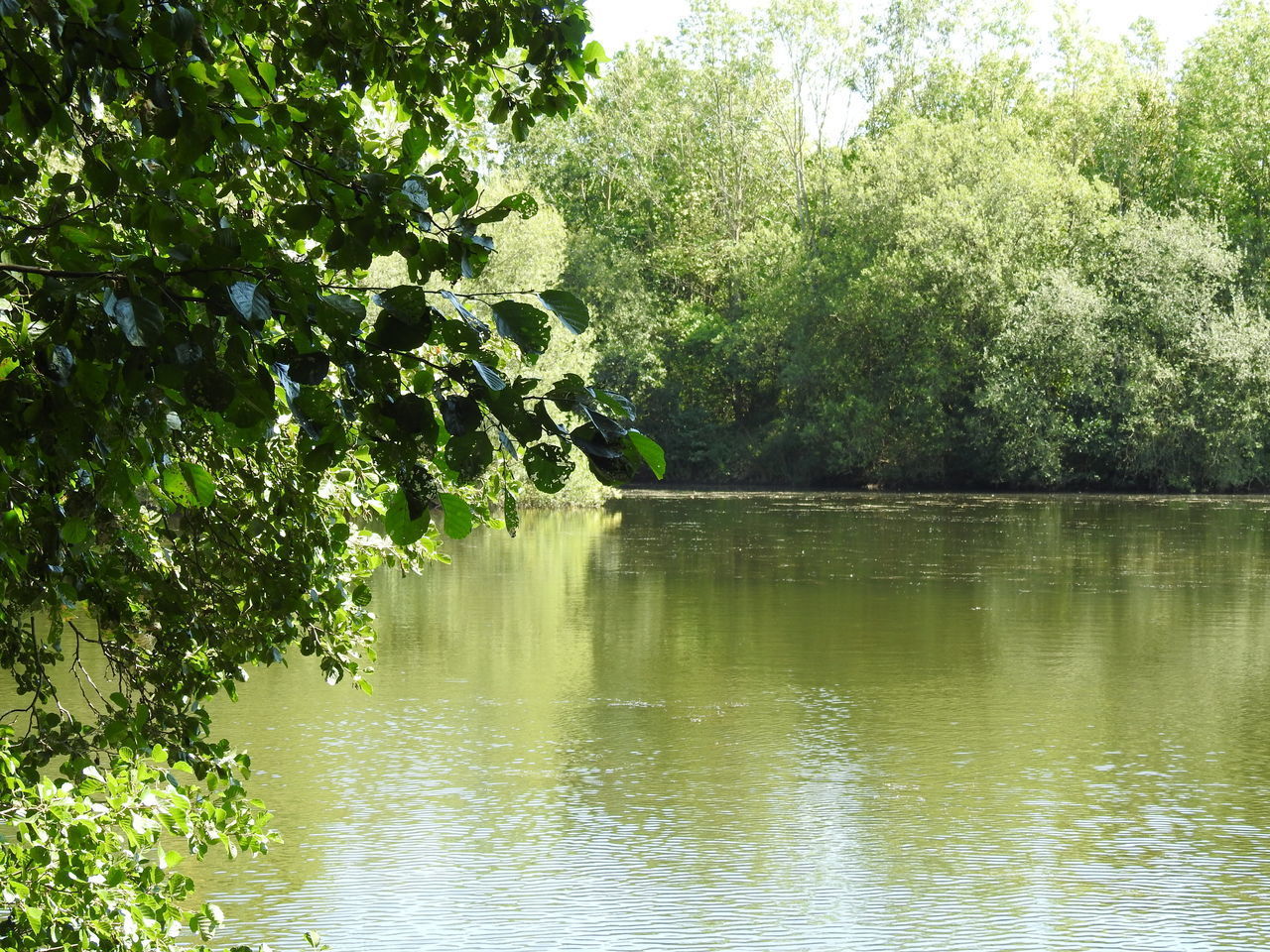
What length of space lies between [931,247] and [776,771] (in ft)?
109

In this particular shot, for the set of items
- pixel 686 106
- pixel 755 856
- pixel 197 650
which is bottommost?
pixel 755 856

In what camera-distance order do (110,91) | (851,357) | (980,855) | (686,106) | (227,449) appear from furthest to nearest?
(686,106), (851,357), (980,855), (227,449), (110,91)

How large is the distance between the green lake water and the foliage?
404cm

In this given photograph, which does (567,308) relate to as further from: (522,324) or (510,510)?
Answer: (510,510)

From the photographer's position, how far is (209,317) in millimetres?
2092

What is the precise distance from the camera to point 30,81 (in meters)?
2.22

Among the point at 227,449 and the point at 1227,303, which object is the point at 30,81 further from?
the point at 1227,303

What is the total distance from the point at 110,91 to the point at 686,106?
51.2 m

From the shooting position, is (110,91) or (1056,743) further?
(1056,743)

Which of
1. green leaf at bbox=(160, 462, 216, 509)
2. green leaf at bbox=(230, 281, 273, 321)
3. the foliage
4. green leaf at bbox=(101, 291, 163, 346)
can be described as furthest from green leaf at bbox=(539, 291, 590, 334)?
green leaf at bbox=(160, 462, 216, 509)

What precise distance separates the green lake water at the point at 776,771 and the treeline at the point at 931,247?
21.7 meters

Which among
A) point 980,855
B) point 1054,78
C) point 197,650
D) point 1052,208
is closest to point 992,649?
point 980,855

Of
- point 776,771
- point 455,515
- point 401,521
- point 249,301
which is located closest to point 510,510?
point 401,521

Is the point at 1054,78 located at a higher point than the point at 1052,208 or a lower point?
higher
